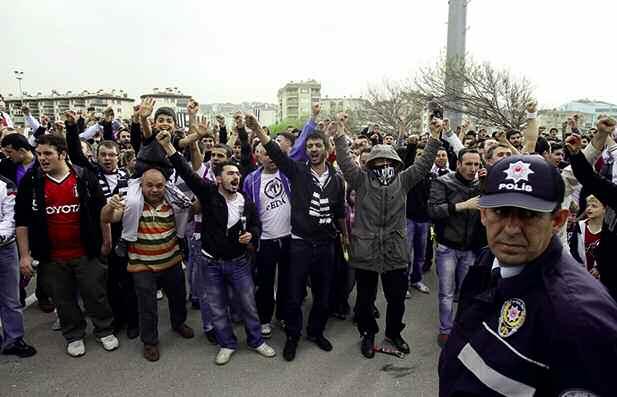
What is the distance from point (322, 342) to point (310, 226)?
115 cm

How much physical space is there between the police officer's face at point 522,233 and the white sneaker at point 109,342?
378 cm

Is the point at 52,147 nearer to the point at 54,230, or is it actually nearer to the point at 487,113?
the point at 54,230

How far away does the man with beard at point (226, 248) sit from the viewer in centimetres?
357

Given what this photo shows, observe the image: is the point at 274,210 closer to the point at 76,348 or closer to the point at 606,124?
the point at 76,348

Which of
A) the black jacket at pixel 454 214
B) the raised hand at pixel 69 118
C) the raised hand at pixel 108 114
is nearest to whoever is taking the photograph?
the black jacket at pixel 454 214

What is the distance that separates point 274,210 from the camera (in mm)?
3934

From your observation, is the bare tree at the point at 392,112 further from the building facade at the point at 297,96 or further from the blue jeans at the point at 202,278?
the building facade at the point at 297,96

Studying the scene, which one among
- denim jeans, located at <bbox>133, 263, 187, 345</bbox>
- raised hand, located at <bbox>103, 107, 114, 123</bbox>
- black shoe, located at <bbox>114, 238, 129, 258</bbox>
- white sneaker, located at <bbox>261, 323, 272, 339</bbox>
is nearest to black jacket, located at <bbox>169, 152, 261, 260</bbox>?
denim jeans, located at <bbox>133, 263, 187, 345</bbox>

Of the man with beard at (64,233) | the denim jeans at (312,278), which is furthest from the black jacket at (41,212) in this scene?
the denim jeans at (312,278)

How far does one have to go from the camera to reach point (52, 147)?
356cm

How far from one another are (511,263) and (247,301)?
283 cm

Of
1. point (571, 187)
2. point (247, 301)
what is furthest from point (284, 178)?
point (571, 187)

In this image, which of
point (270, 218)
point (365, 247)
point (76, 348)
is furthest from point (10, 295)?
point (365, 247)

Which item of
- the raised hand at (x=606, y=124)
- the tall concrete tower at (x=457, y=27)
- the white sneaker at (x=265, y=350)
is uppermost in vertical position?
the tall concrete tower at (x=457, y=27)
